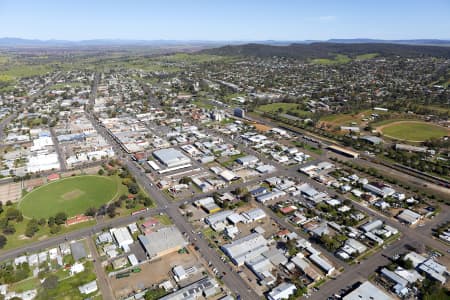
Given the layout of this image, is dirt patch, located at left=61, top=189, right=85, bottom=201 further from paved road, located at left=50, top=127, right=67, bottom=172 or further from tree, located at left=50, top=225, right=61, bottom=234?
paved road, located at left=50, top=127, right=67, bottom=172

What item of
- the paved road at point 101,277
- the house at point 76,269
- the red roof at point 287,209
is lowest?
the paved road at point 101,277

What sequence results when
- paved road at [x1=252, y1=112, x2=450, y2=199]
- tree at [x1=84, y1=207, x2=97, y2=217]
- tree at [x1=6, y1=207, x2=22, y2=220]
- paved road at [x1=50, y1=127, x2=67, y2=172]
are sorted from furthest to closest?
1. paved road at [x1=50, y1=127, x2=67, y2=172]
2. paved road at [x1=252, y1=112, x2=450, y2=199]
3. tree at [x1=84, y1=207, x2=97, y2=217]
4. tree at [x1=6, y1=207, x2=22, y2=220]

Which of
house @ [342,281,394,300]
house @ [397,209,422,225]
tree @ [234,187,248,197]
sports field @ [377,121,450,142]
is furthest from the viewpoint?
sports field @ [377,121,450,142]

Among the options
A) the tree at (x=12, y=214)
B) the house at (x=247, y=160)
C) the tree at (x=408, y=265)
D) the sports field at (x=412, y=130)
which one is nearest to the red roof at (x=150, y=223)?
the tree at (x=12, y=214)

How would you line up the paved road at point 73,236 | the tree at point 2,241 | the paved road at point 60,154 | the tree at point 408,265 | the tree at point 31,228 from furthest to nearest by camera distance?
the paved road at point 60,154, the tree at point 31,228, the tree at point 2,241, the paved road at point 73,236, the tree at point 408,265

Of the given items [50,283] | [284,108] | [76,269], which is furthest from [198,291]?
[284,108]

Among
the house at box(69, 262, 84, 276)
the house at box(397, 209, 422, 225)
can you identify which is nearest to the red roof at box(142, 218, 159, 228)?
the house at box(69, 262, 84, 276)

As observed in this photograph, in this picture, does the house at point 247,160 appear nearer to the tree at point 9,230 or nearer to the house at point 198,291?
the house at point 198,291

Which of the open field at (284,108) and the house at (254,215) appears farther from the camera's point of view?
the open field at (284,108)
